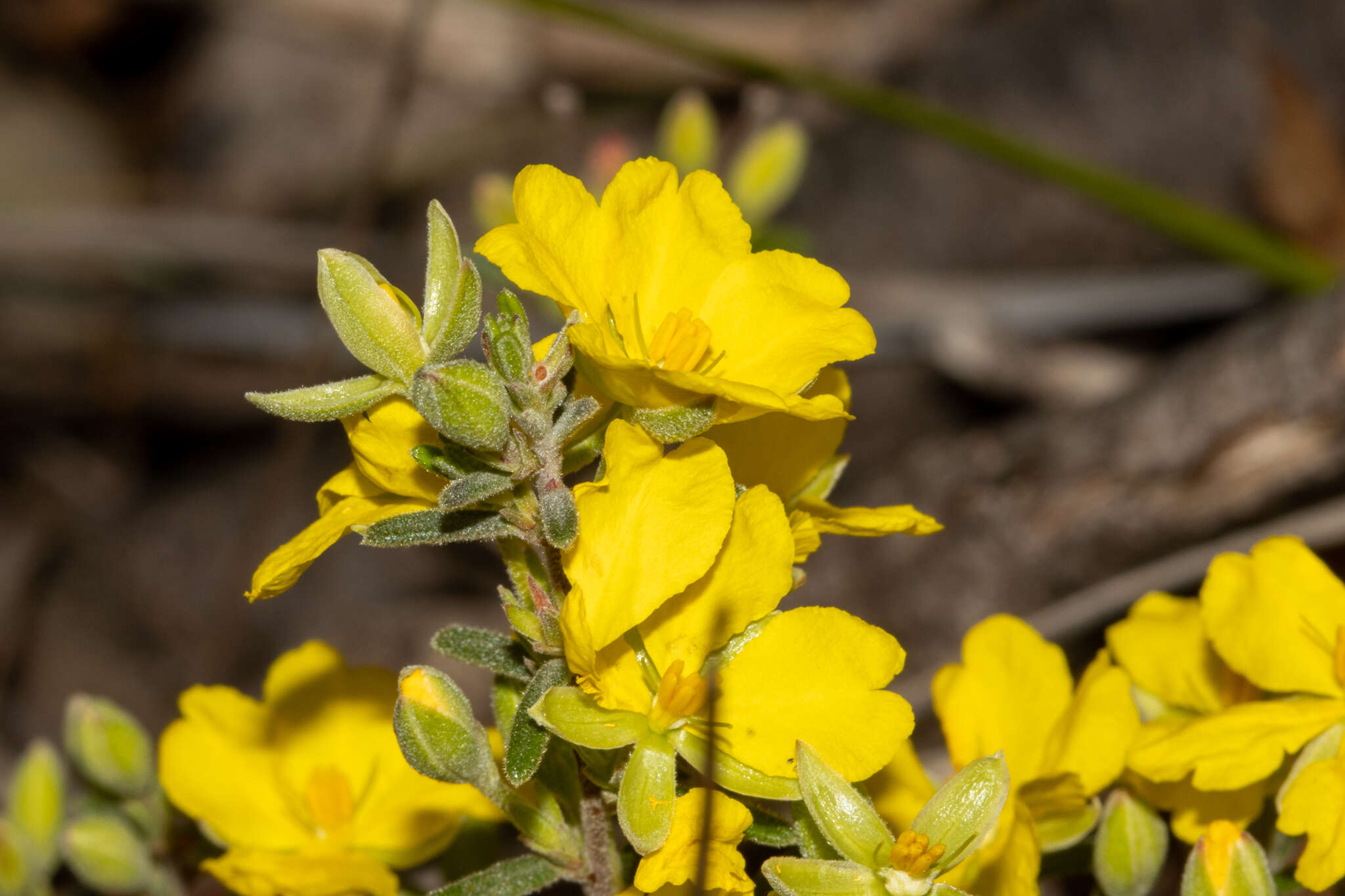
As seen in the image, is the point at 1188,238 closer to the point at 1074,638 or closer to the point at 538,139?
the point at 1074,638

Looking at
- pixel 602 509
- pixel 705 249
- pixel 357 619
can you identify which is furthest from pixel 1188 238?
pixel 357 619

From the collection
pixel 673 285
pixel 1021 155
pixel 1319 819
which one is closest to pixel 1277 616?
pixel 1319 819

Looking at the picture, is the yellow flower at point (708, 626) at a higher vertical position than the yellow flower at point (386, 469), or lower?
lower

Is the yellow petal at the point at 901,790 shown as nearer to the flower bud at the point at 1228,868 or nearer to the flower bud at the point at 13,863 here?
the flower bud at the point at 1228,868

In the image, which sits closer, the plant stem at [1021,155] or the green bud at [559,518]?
the green bud at [559,518]

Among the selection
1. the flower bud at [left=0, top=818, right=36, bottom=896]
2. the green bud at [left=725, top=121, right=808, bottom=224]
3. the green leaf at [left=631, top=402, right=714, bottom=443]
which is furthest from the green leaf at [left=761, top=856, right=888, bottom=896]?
the green bud at [left=725, top=121, right=808, bottom=224]

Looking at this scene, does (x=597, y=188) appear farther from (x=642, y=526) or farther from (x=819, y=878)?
(x=819, y=878)

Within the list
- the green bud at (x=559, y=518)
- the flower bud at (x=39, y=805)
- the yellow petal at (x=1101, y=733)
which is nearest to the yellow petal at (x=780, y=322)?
the green bud at (x=559, y=518)
